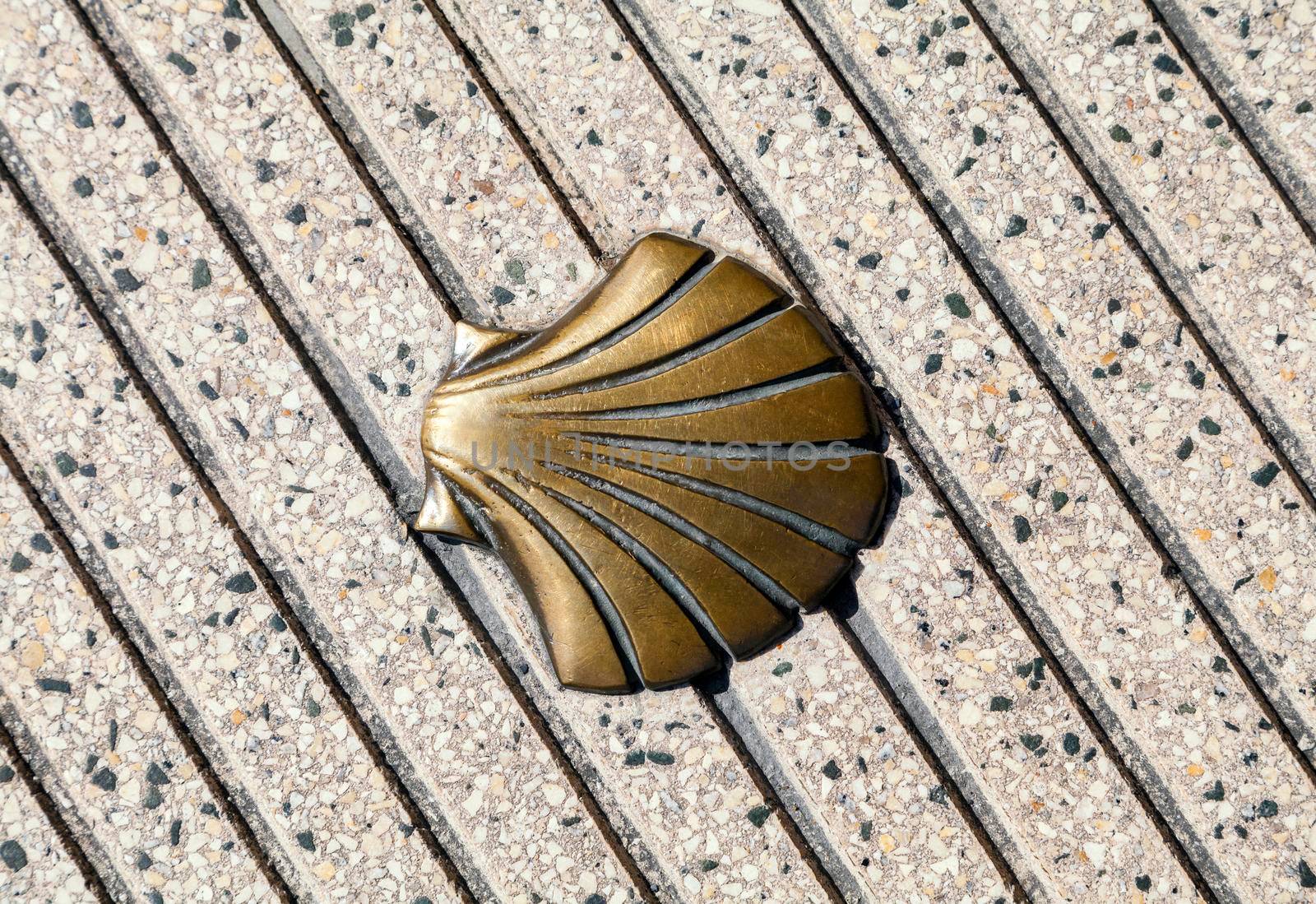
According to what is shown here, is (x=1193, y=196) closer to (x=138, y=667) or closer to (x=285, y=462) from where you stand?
(x=285, y=462)

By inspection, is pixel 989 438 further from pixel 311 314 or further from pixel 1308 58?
pixel 311 314

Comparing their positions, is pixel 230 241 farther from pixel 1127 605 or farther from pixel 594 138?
pixel 1127 605

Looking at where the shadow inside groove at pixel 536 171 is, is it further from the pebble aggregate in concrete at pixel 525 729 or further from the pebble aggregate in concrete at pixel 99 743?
the pebble aggregate in concrete at pixel 99 743

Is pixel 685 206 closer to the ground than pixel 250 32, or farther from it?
closer to the ground

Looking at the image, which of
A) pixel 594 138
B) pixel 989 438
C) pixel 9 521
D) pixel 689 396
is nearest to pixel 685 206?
pixel 594 138

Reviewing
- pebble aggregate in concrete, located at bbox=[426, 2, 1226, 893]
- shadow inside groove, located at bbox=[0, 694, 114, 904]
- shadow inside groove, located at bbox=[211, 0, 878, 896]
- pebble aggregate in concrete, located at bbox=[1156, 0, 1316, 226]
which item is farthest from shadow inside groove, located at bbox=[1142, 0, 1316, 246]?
shadow inside groove, located at bbox=[0, 694, 114, 904]

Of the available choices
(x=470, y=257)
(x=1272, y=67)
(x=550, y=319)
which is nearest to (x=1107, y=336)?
(x=1272, y=67)

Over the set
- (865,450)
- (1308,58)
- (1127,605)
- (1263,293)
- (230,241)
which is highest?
(230,241)
